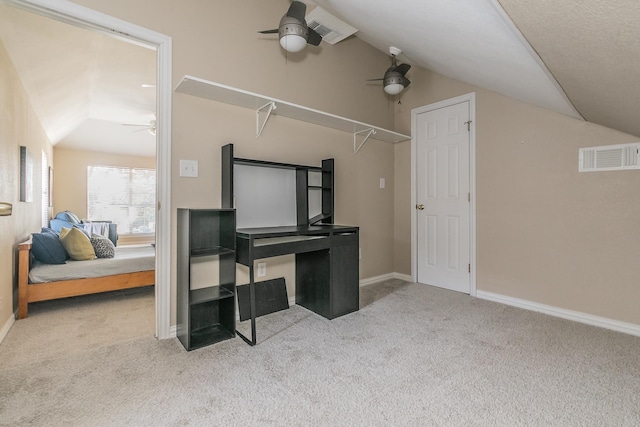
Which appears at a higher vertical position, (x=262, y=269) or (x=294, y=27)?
(x=294, y=27)

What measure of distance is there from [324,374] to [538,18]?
6.49 ft

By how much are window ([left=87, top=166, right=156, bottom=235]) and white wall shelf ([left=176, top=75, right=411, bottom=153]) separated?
4.68 m

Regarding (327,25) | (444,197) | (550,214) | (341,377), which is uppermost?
(327,25)

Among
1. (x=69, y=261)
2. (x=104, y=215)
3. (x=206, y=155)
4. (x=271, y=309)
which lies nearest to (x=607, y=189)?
(x=271, y=309)

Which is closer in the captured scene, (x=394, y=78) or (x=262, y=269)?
(x=262, y=269)

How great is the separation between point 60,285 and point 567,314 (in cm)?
444

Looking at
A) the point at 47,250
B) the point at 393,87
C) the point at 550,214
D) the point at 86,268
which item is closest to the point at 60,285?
the point at 86,268

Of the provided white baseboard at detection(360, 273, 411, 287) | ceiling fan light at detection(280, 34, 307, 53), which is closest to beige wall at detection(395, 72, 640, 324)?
white baseboard at detection(360, 273, 411, 287)

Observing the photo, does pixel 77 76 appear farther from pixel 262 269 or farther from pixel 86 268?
pixel 262 269

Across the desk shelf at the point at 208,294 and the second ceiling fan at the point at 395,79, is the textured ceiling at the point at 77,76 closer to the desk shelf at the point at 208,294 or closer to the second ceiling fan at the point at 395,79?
the desk shelf at the point at 208,294

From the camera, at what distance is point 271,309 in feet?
8.86

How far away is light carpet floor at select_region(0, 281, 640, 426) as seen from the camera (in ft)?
4.57

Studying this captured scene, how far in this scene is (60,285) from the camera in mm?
2779

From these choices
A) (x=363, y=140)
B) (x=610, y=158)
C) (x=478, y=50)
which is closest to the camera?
(x=478, y=50)
